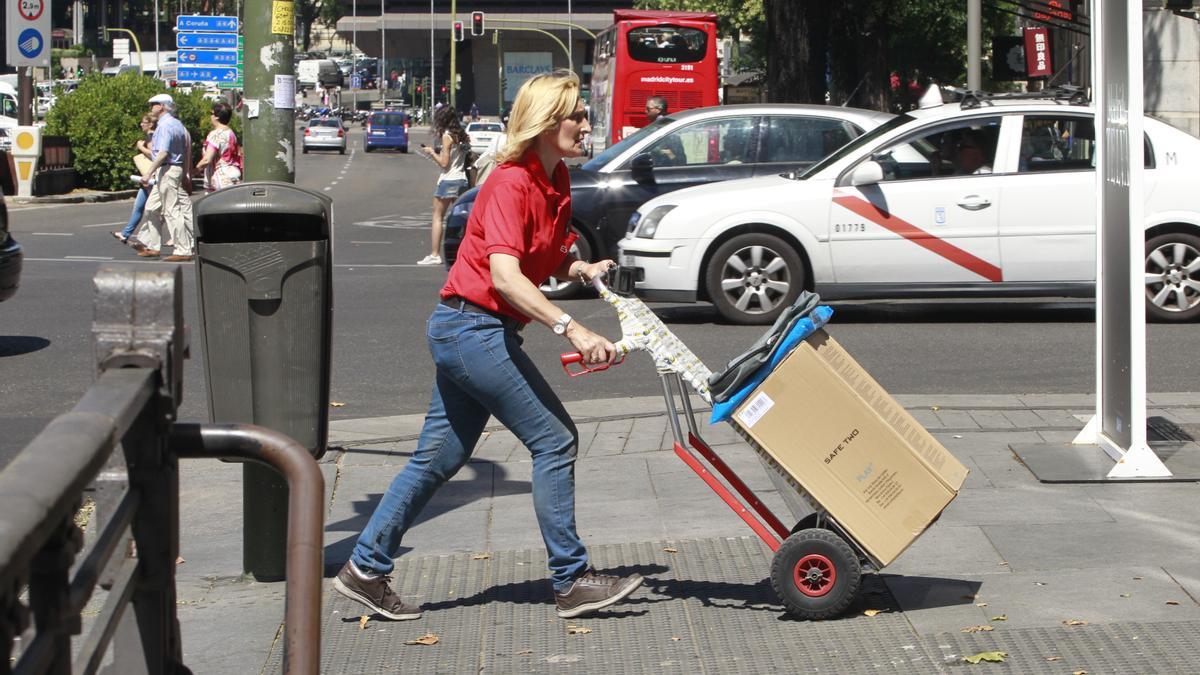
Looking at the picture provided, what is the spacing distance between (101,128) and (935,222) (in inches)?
923

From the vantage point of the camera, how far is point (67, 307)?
525 inches

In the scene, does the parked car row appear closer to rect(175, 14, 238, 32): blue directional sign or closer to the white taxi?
the white taxi

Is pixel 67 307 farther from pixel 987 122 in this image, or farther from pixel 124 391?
pixel 124 391

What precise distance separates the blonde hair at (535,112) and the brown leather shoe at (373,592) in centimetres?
139

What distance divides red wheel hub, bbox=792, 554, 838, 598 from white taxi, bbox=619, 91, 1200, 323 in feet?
23.2

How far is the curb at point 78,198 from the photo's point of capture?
1118 inches

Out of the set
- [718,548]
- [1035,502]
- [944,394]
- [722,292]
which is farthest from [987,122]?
[718,548]

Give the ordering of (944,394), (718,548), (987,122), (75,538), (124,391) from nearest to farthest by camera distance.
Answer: (75,538) → (124,391) → (718,548) → (944,394) → (987,122)

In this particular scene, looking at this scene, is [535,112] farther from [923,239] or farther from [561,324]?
[923,239]

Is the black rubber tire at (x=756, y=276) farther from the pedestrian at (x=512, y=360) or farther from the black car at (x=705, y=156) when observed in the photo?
the pedestrian at (x=512, y=360)

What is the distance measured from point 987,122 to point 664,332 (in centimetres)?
748

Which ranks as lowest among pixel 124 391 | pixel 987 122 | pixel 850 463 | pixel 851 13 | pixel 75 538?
pixel 850 463

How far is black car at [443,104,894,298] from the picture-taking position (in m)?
13.9

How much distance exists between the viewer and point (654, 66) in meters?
30.8
